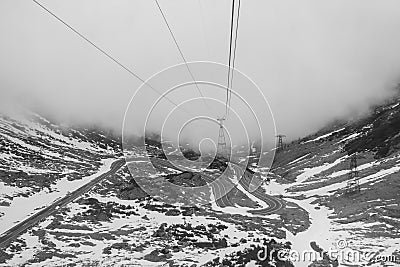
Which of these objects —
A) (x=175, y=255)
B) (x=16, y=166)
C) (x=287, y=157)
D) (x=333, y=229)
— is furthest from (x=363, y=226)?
(x=287, y=157)

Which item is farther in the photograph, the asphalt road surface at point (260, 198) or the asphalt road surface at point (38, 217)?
the asphalt road surface at point (260, 198)

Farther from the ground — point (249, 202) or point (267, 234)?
point (249, 202)

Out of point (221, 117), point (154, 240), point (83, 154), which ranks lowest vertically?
point (154, 240)

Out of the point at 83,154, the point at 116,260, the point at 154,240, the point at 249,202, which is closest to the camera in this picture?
the point at 116,260

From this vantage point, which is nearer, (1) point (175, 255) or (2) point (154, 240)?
(1) point (175, 255)

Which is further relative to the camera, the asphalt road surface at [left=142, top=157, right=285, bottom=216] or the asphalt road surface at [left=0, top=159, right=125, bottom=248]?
the asphalt road surface at [left=142, top=157, right=285, bottom=216]

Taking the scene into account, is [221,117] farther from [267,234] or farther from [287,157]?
[287,157]

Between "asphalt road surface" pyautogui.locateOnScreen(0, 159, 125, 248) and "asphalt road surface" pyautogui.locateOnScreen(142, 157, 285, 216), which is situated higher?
"asphalt road surface" pyautogui.locateOnScreen(142, 157, 285, 216)

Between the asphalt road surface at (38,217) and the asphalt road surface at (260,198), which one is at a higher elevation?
the asphalt road surface at (260,198)

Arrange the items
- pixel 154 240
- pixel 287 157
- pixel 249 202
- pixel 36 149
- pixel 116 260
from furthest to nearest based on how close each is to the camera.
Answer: pixel 287 157 < pixel 36 149 < pixel 249 202 < pixel 154 240 < pixel 116 260

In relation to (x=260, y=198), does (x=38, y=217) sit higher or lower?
lower

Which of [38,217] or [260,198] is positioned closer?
[38,217]
